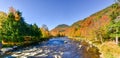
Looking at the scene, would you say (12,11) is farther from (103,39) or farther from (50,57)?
(50,57)

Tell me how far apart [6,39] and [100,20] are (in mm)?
45751

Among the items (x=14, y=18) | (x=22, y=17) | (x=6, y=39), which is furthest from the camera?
(x=22, y=17)

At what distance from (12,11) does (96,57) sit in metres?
53.0

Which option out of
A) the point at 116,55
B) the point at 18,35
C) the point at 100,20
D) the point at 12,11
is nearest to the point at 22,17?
the point at 12,11

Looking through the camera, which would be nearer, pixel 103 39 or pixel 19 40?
pixel 103 39

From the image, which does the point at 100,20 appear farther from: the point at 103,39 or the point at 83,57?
the point at 83,57

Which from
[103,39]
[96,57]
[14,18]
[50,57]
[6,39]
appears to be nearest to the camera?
[96,57]

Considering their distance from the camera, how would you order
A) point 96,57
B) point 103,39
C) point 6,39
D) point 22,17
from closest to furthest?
point 96,57, point 103,39, point 6,39, point 22,17

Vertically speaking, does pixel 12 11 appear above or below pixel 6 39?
above

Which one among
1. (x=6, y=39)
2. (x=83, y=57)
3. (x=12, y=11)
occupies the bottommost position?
(x=83, y=57)

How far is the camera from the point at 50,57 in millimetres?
43156

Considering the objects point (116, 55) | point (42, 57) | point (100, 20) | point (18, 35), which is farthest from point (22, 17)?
point (116, 55)

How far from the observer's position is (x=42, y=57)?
4344cm

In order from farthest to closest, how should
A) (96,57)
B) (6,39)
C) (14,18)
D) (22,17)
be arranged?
(22,17) < (14,18) < (6,39) < (96,57)
